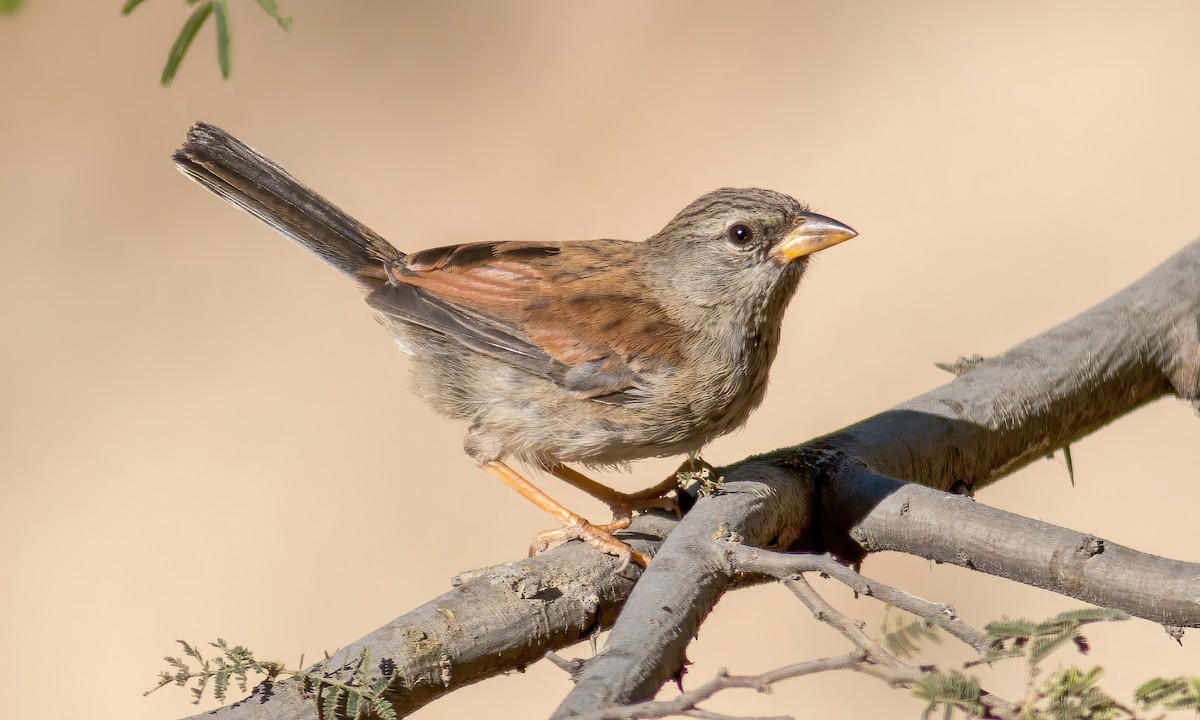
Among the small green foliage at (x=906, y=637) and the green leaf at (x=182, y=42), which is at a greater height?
the green leaf at (x=182, y=42)

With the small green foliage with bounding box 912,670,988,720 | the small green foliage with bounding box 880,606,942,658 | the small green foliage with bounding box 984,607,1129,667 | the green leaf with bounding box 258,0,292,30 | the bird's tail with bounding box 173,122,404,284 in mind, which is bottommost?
the small green foliage with bounding box 912,670,988,720

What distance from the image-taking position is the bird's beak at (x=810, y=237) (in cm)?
448

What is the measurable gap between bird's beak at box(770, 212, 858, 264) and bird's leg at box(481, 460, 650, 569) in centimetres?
132

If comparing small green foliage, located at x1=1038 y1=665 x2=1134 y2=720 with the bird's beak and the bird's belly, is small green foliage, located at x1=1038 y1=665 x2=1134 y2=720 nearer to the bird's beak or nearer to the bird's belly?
the bird's belly

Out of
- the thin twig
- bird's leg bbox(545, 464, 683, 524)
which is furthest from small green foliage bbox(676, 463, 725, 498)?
bird's leg bbox(545, 464, 683, 524)

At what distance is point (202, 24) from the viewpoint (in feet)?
7.04

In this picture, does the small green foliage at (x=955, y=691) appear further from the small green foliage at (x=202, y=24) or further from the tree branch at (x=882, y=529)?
the small green foliage at (x=202, y=24)

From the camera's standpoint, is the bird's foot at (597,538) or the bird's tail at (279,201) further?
the bird's tail at (279,201)

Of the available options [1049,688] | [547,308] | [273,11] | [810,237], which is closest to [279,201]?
[547,308]

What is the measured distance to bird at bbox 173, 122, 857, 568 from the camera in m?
4.34

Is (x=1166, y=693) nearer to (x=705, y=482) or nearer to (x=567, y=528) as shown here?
(x=705, y=482)

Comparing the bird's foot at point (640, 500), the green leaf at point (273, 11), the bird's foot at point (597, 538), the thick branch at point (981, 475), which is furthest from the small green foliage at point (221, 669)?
the bird's foot at point (640, 500)

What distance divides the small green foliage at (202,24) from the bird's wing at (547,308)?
2.27 meters

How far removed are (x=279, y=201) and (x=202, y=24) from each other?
3.03 meters
